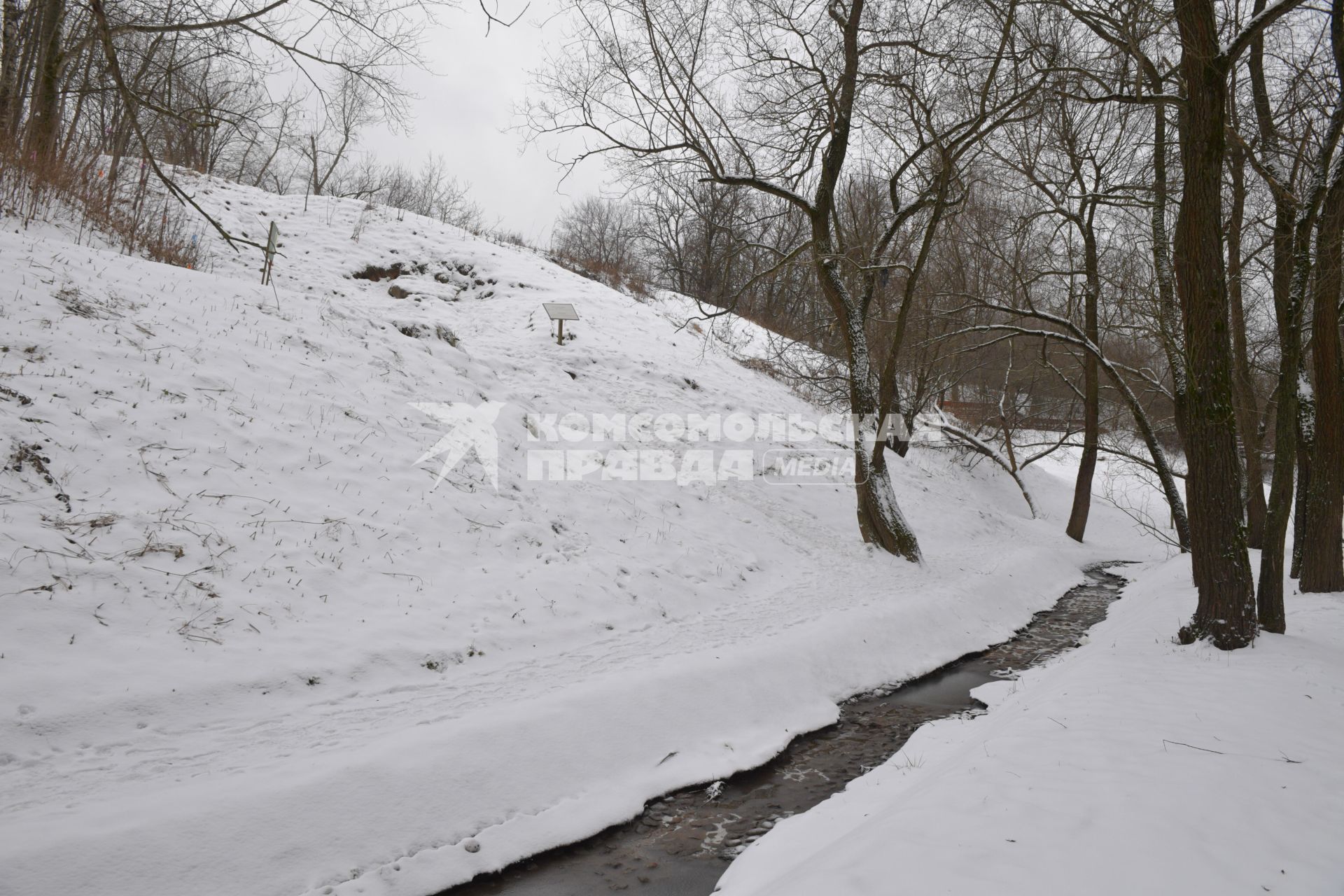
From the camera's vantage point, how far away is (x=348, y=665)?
5277 millimetres

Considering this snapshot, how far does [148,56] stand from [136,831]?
7.20m

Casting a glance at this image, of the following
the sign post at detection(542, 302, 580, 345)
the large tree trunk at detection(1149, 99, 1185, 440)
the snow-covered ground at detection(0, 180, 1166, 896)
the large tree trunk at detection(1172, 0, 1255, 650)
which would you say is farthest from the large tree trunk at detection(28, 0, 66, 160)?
the large tree trunk at detection(1149, 99, 1185, 440)

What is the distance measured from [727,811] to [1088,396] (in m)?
15.4

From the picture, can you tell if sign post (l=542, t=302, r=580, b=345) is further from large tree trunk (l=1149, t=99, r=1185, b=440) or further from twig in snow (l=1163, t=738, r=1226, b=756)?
twig in snow (l=1163, t=738, r=1226, b=756)

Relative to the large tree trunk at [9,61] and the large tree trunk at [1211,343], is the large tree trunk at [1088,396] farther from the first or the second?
the large tree trunk at [9,61]

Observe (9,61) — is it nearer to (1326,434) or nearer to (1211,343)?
(1211,343)

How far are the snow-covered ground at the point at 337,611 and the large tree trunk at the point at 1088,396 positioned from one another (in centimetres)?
622

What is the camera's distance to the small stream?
397 cm

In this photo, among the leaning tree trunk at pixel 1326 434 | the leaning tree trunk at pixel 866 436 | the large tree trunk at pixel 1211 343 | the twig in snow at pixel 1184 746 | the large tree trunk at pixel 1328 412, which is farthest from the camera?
the leaning tree trunk at pixel 866 436

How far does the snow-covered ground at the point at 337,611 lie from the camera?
381 centimetres

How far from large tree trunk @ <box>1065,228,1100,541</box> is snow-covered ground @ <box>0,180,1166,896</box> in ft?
20.4

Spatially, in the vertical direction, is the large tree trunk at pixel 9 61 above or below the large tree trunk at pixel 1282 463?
above

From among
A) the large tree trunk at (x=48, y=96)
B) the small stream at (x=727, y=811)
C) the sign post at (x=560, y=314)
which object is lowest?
the small stream at (x=727, y=811)

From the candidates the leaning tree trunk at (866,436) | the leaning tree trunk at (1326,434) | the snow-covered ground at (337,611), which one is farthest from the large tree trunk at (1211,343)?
the leaning tree trunk at (866,436)
